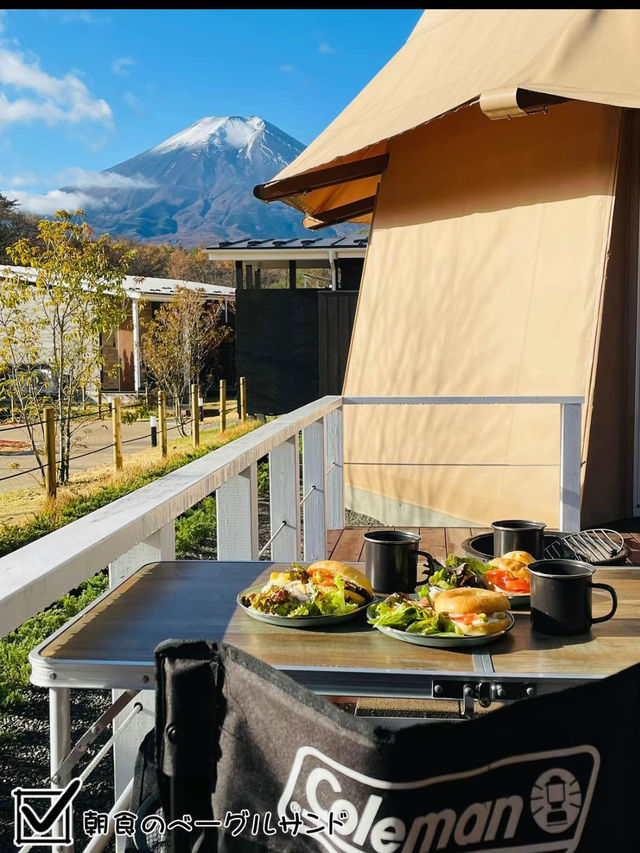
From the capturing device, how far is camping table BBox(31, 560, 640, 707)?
119 cm

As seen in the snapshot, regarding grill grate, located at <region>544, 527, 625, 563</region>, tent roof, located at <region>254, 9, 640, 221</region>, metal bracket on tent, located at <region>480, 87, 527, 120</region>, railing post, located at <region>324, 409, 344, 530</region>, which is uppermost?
tent roof, located at <region>254, 9, 640, 221</region>

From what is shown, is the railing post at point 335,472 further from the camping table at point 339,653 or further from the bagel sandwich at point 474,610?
the bagel sandwich at point 474,610

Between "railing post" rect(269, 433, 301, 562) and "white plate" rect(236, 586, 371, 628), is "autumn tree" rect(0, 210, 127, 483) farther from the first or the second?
"white plate" rect(236, 586, 371, 628)

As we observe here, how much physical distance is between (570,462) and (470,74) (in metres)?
2.60

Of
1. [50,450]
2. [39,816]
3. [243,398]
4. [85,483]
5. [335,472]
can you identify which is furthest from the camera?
[243,398]

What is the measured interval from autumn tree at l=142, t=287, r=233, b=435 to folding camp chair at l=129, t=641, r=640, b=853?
18.2 meters

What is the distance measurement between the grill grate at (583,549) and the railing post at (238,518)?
0.86m

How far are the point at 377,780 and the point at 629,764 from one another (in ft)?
0.88

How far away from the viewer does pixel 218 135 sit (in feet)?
601

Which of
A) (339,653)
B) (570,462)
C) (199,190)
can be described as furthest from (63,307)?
(199,190)

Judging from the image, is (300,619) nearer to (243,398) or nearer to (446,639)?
(446,639)

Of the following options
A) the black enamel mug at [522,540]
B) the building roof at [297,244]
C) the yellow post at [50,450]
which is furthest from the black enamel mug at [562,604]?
the building roof at [297,244]

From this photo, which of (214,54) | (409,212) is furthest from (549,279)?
(214,54)

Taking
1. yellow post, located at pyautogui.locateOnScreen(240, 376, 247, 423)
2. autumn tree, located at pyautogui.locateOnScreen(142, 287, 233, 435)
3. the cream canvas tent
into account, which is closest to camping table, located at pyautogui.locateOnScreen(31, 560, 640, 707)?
the cream canvas tent
